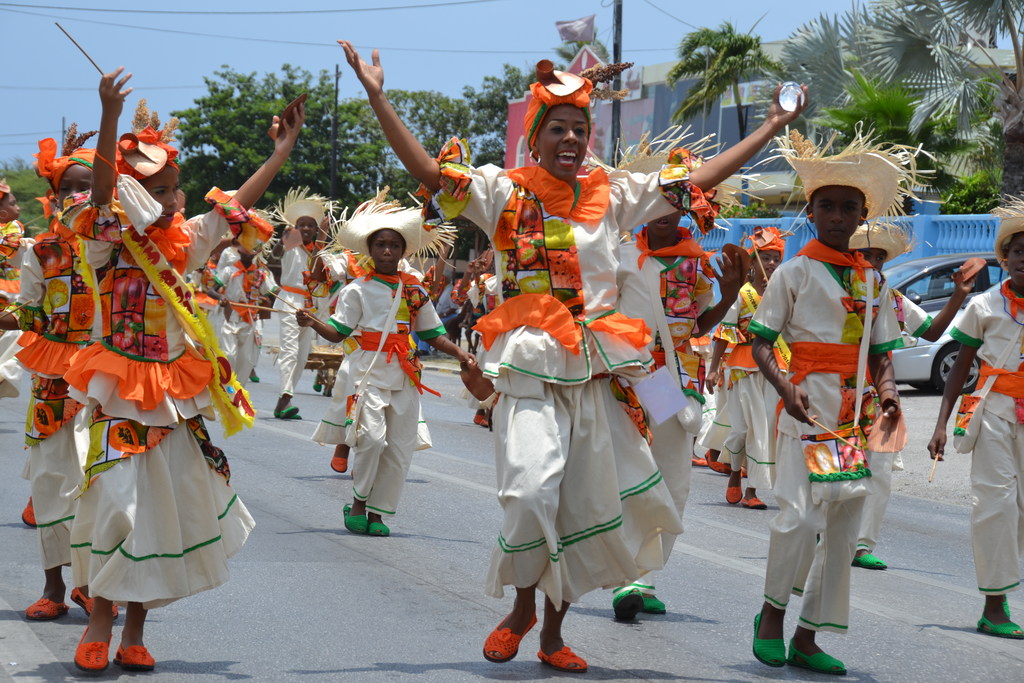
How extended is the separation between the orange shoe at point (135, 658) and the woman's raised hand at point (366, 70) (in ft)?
7.81

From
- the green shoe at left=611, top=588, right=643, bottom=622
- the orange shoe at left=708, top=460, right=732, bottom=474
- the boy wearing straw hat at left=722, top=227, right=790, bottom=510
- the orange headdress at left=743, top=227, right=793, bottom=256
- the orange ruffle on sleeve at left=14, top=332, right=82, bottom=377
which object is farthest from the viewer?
the orange shoe at left=708, top=460, right=732, bottom=474

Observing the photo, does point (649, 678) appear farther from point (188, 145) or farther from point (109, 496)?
point (188, 145)

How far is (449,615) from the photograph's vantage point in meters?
6.55

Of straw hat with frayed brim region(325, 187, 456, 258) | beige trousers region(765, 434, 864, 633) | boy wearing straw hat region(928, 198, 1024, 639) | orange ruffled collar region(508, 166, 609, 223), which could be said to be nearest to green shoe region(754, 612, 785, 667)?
beige trousers region(765, 434, 864, 633)

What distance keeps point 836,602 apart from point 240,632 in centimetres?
267

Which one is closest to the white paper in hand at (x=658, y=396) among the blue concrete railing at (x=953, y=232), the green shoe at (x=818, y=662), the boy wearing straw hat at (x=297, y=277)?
the green shoe at (x=818, y=662)

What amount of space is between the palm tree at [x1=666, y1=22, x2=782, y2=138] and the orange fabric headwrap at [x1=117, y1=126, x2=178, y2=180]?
32316mm

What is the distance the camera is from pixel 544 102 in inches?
223

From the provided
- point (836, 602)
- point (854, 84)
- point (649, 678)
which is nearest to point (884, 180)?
point (836, 602)

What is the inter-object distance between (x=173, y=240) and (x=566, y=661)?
2379 millimetres

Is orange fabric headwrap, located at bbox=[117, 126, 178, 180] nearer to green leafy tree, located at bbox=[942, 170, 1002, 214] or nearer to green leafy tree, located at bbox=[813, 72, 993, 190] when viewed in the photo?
green leafy tree, located at bbox=[813, 72, 993, 190]

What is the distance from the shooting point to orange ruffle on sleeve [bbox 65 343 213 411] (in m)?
5.34

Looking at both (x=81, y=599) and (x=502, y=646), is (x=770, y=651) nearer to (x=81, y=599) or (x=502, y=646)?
(x=502, y=646)

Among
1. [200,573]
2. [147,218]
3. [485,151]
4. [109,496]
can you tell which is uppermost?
[485,151]
